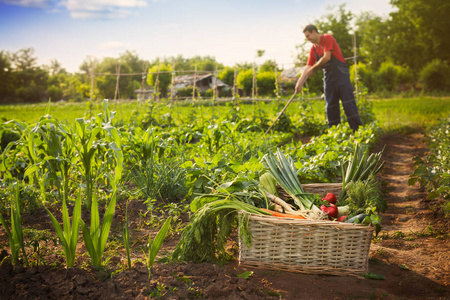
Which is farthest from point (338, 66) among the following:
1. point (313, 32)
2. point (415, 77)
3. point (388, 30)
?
point (388, 30)

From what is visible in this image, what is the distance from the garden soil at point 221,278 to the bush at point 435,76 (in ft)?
79.7

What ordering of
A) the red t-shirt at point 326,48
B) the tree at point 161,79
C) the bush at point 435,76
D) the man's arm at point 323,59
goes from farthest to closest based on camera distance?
the bush at point 435,76
the tree at point 161,79
the red t-shirt at point 326,48
the man's arm at point 323,59

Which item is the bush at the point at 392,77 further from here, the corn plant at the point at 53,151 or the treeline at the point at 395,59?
the corn plant at the point at 53,151

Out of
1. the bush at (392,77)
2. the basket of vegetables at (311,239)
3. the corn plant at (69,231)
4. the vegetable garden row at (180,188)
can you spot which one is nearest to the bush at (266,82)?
the bush at (392,77)

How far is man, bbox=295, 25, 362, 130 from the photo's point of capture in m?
6.18

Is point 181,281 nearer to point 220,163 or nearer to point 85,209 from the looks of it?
point 220,163

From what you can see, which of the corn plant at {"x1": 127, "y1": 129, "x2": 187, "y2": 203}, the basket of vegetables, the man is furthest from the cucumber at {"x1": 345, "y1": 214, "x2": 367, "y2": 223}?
the man

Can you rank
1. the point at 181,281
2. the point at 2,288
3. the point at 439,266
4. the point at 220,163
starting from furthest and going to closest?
the point at 220,163 < the point at 439,266 < the point at 181,281 < the point at 2,288

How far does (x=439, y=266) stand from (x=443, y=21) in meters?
26.9

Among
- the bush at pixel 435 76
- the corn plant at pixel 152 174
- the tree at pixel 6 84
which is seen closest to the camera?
the corn plant at pixel 152 174

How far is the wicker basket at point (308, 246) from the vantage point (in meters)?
2.27

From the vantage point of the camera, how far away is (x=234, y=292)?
6.53ft

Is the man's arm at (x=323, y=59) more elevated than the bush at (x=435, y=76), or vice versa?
the bush at (x=435, y=76)

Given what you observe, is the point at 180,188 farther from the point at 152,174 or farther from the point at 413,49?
the point at 413,49
